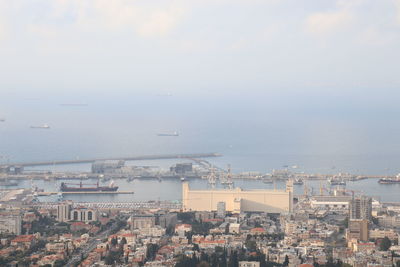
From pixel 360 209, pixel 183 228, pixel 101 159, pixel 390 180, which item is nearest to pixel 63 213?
pixel 183 228

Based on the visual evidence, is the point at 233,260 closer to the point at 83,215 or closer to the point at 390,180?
the point at 83,215

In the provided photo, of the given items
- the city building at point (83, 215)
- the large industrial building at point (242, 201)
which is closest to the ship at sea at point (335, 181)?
the large industrial building at point (242, 201)

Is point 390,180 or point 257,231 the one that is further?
point 390,180

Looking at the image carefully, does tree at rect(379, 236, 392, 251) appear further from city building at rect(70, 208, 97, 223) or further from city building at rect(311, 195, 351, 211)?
city building at rect(70, 208, 97, 223)

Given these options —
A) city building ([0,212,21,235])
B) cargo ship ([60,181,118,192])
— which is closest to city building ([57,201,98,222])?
city building ([0,212,21,235])

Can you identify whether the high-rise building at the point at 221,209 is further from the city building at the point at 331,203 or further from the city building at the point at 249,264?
the city building at the point at 249,264

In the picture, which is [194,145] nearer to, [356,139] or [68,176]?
[356,139]
